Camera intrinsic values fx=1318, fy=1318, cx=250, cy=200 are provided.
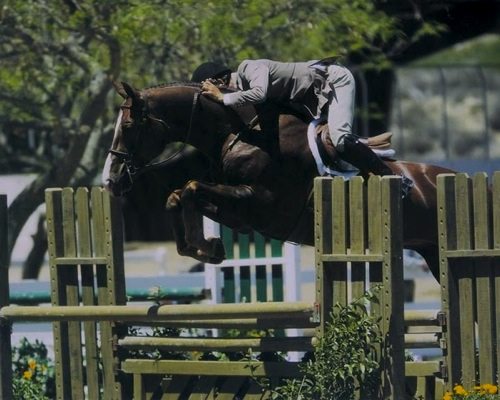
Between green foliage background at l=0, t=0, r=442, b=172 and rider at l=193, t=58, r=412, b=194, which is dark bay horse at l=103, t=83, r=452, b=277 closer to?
rider at l=193, t=58, r=412, b=194

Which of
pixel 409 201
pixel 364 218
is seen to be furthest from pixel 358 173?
pixel 364 218

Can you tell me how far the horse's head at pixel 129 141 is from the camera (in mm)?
7547

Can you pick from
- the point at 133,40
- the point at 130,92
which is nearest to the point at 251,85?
the point at 130,92

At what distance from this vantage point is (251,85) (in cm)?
751

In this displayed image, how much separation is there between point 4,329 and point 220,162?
5.29ft

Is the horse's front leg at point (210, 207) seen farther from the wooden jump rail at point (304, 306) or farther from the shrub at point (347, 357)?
the shrub at point (347, 357)

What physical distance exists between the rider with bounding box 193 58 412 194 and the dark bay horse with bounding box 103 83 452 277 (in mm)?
142

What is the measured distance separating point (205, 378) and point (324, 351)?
103cm

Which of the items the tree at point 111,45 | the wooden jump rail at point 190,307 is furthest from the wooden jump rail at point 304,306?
the tree at point 111,45

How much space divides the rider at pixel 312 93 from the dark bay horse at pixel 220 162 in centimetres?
14

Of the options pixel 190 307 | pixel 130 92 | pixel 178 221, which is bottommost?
pixel 190 307

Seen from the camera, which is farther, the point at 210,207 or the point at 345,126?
the point at 345,126

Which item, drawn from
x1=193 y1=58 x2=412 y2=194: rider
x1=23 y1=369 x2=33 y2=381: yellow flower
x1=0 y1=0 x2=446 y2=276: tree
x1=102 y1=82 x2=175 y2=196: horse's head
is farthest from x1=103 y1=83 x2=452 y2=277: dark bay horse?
x1=0 y1=0 x2=446 y2=276: tree

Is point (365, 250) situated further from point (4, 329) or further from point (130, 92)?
point (4, 329)
